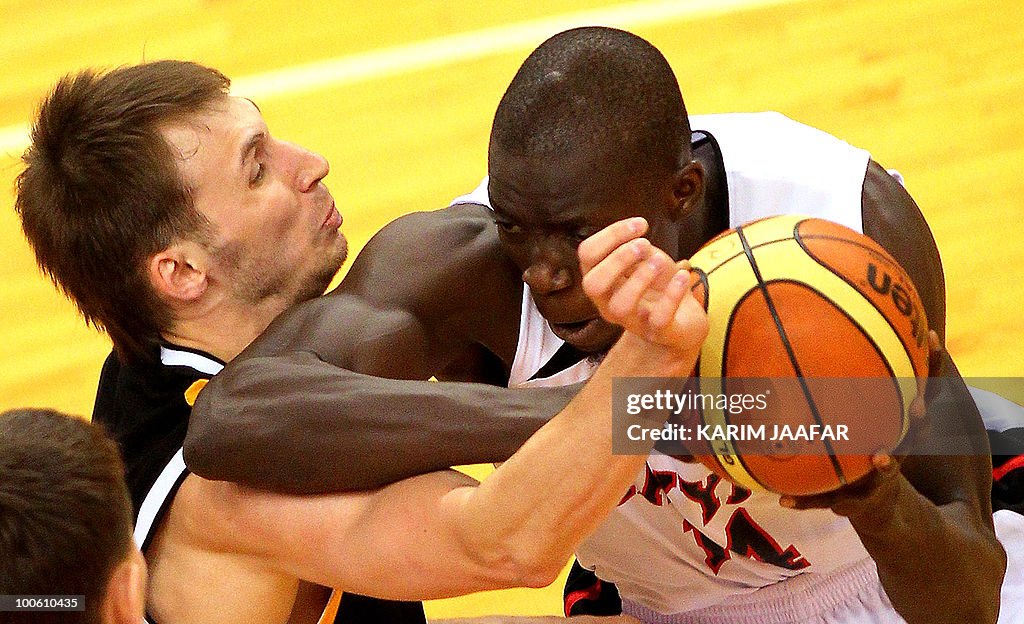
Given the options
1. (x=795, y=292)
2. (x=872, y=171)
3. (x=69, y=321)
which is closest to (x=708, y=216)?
(x=872, y=171)

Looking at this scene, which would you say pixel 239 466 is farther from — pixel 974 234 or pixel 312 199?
pixel 974 234

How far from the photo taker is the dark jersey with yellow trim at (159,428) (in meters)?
2.47

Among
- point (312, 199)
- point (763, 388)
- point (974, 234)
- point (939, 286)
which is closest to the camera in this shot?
point (763, 388)

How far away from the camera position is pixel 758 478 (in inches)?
76.9

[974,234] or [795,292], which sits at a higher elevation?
[795,292]

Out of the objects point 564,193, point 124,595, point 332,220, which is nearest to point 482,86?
point 332,220

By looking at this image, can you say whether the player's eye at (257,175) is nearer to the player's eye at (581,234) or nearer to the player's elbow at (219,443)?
the player's elbow at (219,443)

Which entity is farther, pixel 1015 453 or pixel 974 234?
pixel 974 234

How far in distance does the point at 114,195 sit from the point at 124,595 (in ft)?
3.31

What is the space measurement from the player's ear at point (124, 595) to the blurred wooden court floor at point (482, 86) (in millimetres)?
2541

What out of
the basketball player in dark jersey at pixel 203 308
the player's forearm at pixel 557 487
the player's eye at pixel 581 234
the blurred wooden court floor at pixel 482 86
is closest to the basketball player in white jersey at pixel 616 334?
the player's eye at pixel 581 234

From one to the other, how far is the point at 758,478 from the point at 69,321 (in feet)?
10.6

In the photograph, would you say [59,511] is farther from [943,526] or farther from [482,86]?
[482,86]

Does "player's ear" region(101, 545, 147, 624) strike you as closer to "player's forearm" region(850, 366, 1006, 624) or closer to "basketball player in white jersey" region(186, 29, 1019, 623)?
"basketball player in white jersey" region(186, 29, 1019, 623)
